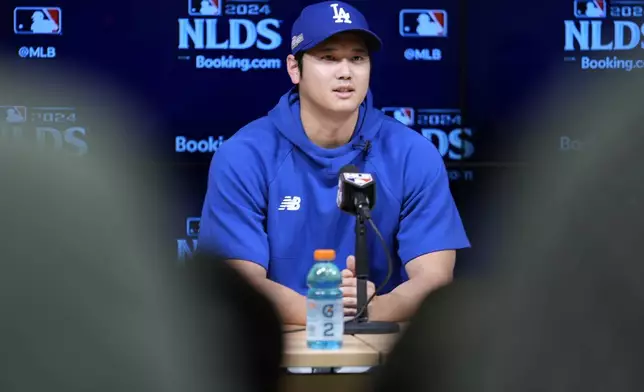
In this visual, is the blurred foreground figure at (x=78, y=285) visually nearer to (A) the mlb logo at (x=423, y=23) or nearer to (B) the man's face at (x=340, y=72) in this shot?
(B) the man's face at (x=340, y=72)

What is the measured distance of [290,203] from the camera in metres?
2.64

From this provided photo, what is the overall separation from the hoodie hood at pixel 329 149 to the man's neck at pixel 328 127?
24 millimetres

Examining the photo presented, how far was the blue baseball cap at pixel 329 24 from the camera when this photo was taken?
2686 mm

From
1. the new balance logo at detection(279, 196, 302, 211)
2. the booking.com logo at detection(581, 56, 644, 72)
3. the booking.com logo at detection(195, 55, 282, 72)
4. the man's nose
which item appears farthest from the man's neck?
the booking.com logo at detection(581, 56, 644, 72)

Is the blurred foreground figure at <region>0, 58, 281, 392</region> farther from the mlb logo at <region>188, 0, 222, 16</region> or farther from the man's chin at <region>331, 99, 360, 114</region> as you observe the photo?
the mlb logo at <region>188, 0, 222, 16</region>

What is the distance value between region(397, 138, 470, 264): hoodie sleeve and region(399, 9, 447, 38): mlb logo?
875mm

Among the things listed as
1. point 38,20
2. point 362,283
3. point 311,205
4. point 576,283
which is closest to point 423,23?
point 311,205

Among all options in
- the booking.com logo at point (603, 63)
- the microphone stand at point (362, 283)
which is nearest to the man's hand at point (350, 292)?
the microphone stand at point (362, 283)

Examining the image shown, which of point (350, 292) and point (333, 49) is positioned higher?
point (333, 49)

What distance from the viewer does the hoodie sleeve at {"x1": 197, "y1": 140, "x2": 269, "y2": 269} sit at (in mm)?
2576

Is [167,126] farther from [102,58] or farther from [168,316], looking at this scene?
[168,316]

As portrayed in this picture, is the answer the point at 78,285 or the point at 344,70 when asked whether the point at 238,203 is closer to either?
the point at 344,70

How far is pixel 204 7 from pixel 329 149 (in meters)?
1.08

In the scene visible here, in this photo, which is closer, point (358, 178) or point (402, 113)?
point (358, 178)
